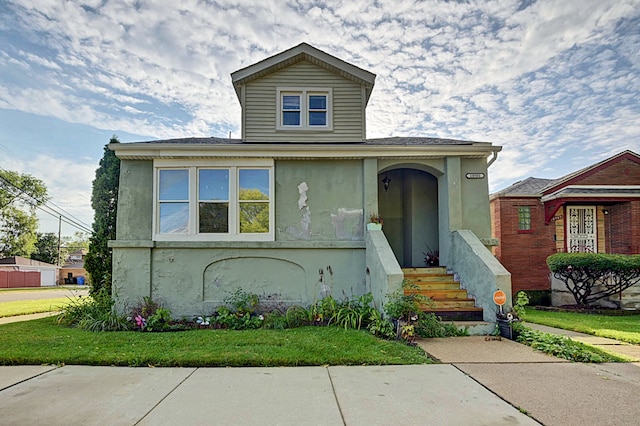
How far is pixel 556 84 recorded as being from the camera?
12.2 meters

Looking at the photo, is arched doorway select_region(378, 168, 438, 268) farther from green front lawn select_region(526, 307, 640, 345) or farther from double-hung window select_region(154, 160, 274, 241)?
double-hung window select_region(154, 160, 274, 241)

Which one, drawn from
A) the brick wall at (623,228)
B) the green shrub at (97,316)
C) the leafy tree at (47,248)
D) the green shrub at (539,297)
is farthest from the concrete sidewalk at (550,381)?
the leafy tree at (47,248)

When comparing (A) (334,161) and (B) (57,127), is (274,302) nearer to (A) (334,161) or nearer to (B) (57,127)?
(A) (334,161)

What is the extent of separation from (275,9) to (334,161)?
450cm

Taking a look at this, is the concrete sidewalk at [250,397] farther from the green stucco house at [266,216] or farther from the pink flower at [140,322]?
the green stucco house at [266,216]

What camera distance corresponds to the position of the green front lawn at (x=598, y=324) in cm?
719

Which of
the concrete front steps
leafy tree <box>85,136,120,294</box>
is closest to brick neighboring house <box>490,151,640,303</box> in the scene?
the concrete front steps

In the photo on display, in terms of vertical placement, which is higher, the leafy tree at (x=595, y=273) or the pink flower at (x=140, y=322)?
the leafy tree at (x=595, y=273)

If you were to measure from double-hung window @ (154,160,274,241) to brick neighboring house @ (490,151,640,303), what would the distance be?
9.41 m

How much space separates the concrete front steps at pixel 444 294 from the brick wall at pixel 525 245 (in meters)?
6.28

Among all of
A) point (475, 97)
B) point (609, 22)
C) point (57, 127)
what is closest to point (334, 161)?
point (475, 97)

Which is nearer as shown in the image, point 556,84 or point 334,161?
point 334,161

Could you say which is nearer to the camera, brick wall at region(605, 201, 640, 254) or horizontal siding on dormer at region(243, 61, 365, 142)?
horizontal siding on dormer at region(243, 61, 365, 142)

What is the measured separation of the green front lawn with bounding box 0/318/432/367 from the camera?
5.06m
